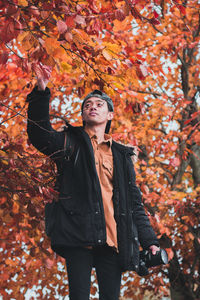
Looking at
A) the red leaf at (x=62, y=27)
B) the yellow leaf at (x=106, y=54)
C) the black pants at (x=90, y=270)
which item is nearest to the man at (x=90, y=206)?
the black pants at (x=90, y=270)

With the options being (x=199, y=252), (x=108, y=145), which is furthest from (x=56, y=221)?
(x=199, y=252)

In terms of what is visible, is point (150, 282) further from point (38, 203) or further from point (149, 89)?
point (38, 203)

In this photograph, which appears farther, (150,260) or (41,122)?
(150,260)

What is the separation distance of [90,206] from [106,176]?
14.7 inches

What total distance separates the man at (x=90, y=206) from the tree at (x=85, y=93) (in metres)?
0.17

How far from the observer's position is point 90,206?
8.71 feet

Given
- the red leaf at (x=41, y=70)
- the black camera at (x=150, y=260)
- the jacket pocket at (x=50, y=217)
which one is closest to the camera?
the red leaf at (x=41, y=70)

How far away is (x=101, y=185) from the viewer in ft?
9.47

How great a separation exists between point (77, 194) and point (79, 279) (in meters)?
0.59

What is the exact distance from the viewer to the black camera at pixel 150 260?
112 inches

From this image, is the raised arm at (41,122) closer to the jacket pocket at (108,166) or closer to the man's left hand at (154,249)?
the jacket pocket at (108,166)

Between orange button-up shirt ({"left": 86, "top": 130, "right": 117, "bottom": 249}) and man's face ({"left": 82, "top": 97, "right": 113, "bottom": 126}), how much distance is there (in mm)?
105

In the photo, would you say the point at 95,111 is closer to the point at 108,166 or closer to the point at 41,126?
the point at 108,166

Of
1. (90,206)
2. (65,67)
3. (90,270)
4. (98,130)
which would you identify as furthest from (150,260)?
(65,67)
